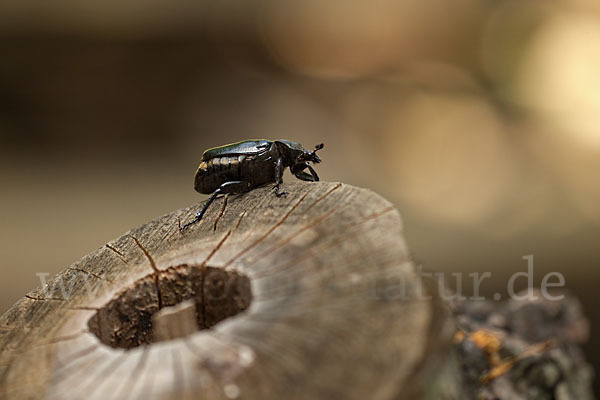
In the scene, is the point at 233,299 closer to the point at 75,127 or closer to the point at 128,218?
the point at 128,218

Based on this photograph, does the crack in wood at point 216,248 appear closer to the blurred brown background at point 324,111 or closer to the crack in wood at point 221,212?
the crack in wood at point 221,212

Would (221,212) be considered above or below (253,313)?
above

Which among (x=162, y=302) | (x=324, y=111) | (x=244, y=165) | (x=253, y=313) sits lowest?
(x=253, y=313)

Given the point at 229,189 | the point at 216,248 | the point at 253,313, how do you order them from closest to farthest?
the point at 253,313 < the point at 216,248 < the point at 229,189

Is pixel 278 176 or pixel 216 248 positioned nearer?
pixel 216 248

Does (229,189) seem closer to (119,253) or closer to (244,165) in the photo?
(244,165)

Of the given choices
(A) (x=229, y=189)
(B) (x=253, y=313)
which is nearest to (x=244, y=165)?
(A) (x=229, y=189)

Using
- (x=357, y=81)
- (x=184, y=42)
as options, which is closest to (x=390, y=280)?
(x=357, y=81)

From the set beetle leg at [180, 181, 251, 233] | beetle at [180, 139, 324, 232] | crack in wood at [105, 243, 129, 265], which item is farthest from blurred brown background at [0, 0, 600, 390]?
crack in wood at [105, 243, 129, 265]
